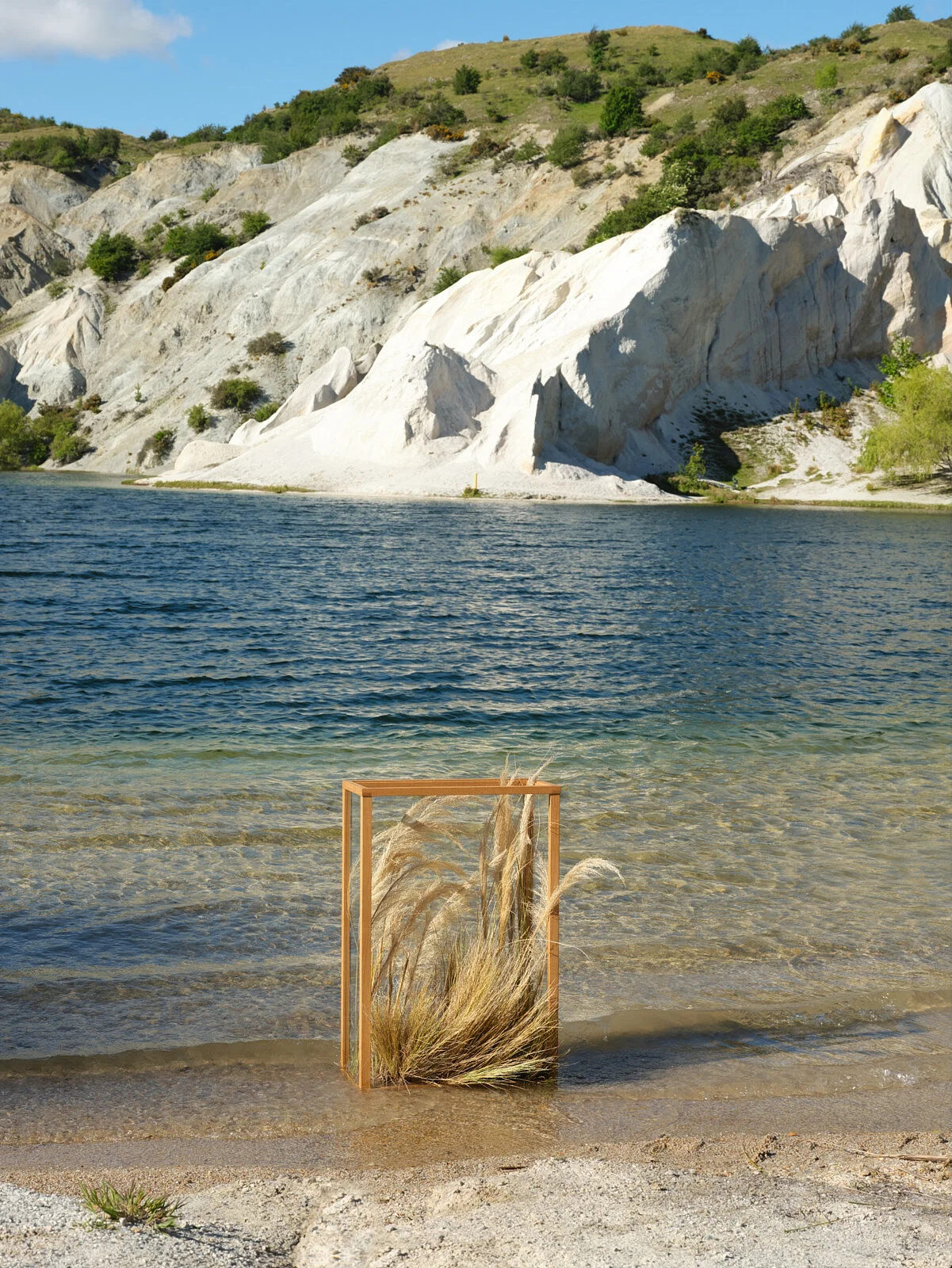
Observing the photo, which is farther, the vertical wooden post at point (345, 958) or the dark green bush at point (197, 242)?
the dark green bush at point (197, 242)

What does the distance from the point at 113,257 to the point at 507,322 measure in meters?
54.8

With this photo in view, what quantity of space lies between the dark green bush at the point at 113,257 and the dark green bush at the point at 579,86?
45058 mm

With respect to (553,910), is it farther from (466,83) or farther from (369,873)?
(466,83)

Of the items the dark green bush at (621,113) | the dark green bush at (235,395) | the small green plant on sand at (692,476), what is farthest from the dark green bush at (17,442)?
the dark green bush at (621,113)

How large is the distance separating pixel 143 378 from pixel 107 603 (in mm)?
79164

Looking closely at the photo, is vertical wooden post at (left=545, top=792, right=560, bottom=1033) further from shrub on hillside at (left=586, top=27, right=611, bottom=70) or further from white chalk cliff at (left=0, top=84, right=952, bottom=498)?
shrub on hillside at (left=586, top=27, right=611, bottom=70)

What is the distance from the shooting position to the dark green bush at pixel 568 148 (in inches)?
3789

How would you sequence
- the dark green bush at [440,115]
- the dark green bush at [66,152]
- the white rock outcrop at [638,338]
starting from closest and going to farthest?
the white rock outcrop at [638,338] → the dark green bush at [440,115] → the dark green bush at [66,152]

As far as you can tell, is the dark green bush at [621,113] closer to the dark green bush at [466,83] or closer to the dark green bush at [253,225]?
the dark green bush at [466,83]

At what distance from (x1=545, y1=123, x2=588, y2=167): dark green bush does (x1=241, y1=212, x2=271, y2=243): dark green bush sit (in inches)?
1044

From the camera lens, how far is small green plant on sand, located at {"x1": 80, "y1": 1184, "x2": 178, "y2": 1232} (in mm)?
3695

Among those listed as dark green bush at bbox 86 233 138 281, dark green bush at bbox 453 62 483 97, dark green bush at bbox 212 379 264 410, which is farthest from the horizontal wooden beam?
dark green bush at bbox 453 62 483 97

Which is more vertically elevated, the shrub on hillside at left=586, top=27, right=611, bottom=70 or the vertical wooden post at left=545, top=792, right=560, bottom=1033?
the shrub on hillside at left=586, top=27, right=611, bottom=70

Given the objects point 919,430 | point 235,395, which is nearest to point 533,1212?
point 919,430
